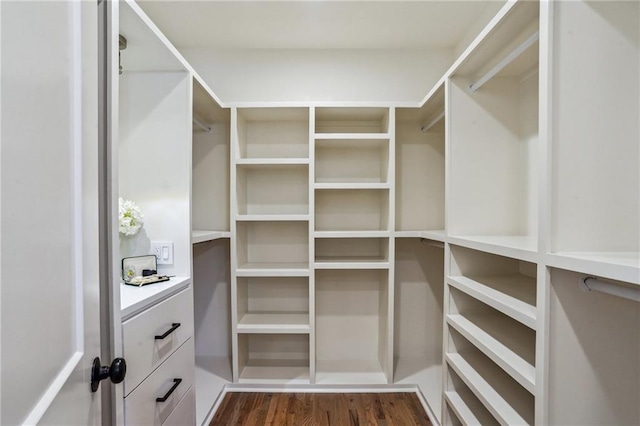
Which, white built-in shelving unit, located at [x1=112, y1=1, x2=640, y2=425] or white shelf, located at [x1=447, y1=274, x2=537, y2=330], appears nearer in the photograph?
white built-in shelving unit, located at [x1=112, y1=1, x2=640, y2=425]

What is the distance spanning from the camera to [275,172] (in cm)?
241

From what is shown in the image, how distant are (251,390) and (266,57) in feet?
8.33

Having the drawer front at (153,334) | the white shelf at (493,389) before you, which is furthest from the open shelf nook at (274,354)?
the white shelf at (493,389)

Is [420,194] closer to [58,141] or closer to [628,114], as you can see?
[628,114]

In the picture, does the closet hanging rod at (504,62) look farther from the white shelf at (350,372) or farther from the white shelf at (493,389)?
the white shelf at (350,372)

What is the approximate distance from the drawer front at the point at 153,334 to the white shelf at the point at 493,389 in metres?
1.36

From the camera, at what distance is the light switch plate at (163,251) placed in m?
1.48

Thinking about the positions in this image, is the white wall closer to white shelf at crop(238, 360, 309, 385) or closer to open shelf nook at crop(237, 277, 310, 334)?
open shelf nook at crop(237, 277, 310, 334)

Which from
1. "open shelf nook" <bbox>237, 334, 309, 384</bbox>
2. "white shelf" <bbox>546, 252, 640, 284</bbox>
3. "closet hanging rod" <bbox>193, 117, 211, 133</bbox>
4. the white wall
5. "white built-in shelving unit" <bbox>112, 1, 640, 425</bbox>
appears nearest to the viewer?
"white shelf" <bbox>546, 252, 640, 284</bbox>

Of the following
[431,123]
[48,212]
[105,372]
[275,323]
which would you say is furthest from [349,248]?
[48,212]

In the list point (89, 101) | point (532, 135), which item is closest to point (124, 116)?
point (89, 101)

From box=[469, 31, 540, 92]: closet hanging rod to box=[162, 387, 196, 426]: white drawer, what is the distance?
209 centimetres

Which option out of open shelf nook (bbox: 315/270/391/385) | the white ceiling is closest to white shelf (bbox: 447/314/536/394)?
open shelf nook (bbox: 315/270/391/385)

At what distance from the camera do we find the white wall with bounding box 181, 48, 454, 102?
238cm
